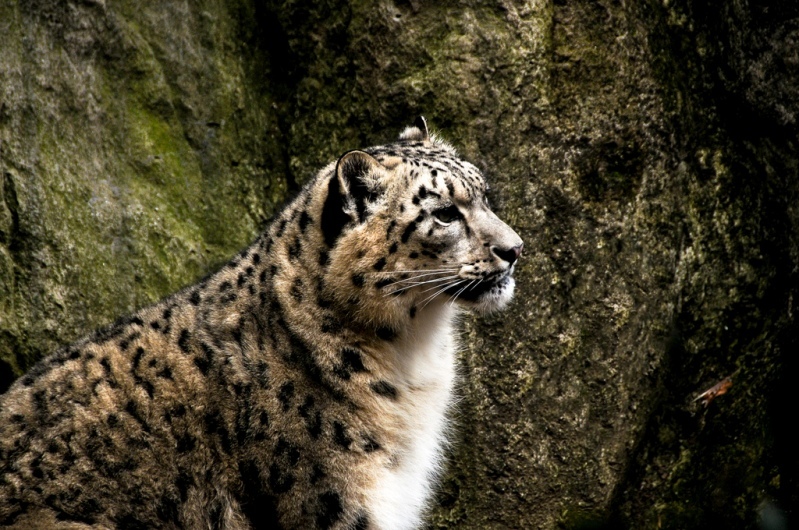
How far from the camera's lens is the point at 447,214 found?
458 centimetres

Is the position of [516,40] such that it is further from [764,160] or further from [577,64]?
[764,160]

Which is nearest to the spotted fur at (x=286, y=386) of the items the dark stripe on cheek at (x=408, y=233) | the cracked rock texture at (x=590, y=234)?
the dark stripe on cheek at (x=408, y=233)

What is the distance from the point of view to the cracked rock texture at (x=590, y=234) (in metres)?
5.93

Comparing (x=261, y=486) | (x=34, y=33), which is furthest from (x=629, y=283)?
(x=34, y=33)

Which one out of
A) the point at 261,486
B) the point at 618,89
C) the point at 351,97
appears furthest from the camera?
the point at 351,97

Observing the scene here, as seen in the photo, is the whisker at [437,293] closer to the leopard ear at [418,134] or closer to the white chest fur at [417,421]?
the white chest fur at [417,421]

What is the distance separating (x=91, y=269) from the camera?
611 centimetres

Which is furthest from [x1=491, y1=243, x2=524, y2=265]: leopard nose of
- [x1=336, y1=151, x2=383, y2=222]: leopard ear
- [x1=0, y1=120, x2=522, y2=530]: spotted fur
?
[x1=336, y1=151, x2=383, y2=222]: leopard ear

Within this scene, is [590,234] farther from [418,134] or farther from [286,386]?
[286,386]

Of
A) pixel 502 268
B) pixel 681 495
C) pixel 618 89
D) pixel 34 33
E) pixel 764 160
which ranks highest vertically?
pixel 34 33

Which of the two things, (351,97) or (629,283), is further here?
(351,97)

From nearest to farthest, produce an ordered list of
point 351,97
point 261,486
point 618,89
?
point 261,486
point 618,89
point 351,97

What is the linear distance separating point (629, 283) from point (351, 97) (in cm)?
223

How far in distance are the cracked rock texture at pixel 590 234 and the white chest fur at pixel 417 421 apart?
3.26 ft
